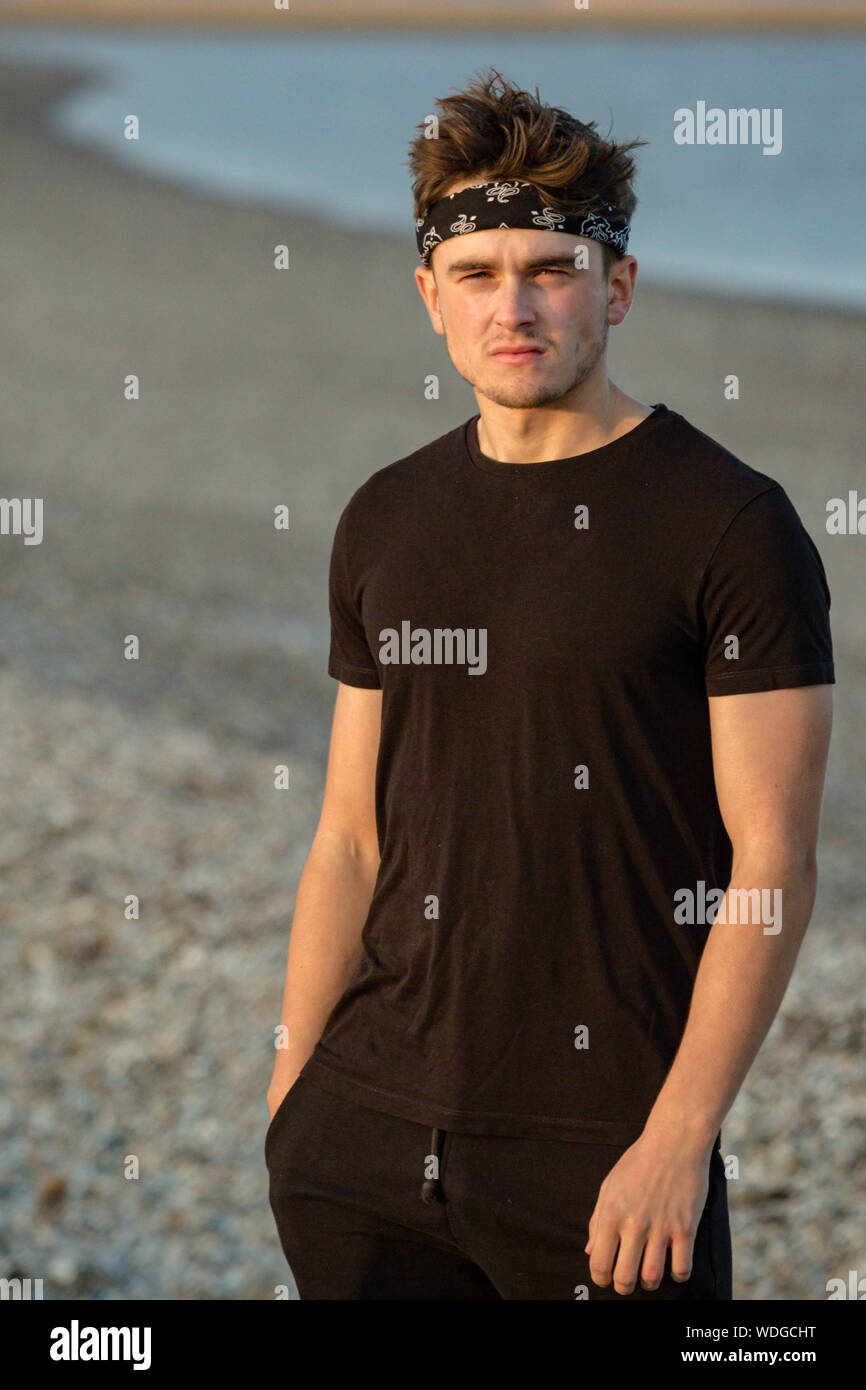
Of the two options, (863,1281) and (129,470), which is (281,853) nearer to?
(863,1281)

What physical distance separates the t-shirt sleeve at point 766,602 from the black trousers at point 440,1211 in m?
0.86

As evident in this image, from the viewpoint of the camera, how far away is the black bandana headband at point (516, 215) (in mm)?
2705

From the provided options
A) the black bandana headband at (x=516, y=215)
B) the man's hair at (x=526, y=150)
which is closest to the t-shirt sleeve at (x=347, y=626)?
the black bandana headband at (x=516, y=215)

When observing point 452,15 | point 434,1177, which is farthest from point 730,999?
point 452,15

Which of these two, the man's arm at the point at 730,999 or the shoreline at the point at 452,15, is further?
the shoreline at the point at 452,15

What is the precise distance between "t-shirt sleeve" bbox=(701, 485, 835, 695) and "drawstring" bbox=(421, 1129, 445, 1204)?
0.94m

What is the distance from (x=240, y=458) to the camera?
19.4 meters

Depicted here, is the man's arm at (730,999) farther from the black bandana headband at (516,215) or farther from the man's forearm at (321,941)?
the black bandana headband at (516,215)

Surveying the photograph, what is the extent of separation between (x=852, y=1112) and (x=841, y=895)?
2607 mm

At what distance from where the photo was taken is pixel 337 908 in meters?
3.14

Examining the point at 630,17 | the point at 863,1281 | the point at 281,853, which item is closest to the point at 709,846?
the point at 863,1281

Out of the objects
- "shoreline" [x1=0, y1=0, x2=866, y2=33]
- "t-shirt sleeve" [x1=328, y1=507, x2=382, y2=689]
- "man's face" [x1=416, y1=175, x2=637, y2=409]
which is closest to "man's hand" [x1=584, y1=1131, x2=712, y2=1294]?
"t-shirt sleeve" [x1=328, y1=507, x2=382, y2=689]

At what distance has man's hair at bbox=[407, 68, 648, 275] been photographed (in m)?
2.72

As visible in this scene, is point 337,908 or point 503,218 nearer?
point 503,218
